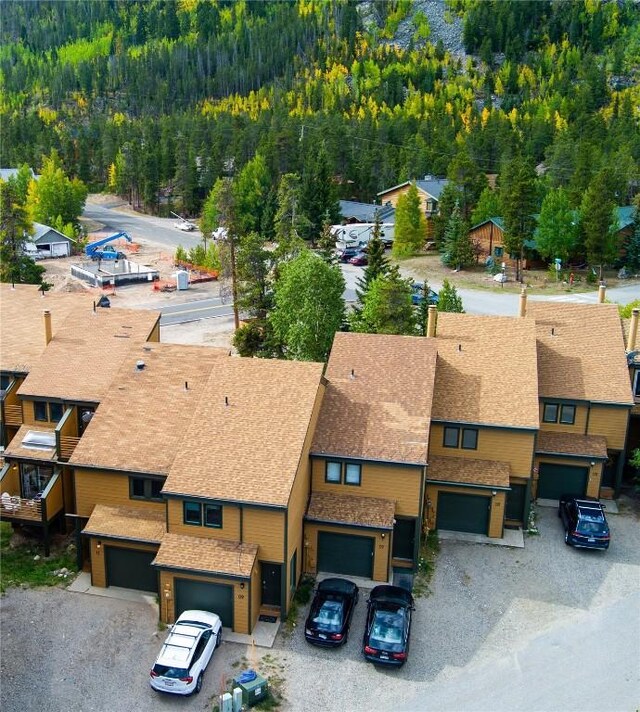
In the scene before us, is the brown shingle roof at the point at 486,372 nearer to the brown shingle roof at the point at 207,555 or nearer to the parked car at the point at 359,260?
the brown shingle roof at the point at 207,555

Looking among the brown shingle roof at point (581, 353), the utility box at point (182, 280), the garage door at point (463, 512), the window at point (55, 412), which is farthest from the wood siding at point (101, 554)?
the utility box at point (182, 280)

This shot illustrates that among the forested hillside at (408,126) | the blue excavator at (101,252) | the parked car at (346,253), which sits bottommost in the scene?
the blue excavator at (101,252)

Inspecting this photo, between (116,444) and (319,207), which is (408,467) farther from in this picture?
(319,207)

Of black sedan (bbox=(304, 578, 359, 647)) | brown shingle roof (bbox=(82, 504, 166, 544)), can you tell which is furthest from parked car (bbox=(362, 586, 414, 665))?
brown shingle roof (bbox=(82, 504, 166, 544))

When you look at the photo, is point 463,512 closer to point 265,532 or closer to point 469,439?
point 469,439

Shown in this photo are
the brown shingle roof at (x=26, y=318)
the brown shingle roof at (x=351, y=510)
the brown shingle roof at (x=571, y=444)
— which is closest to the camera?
the brown shingle roof at (x=351, y=510)

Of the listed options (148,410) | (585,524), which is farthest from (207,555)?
(585,524)
